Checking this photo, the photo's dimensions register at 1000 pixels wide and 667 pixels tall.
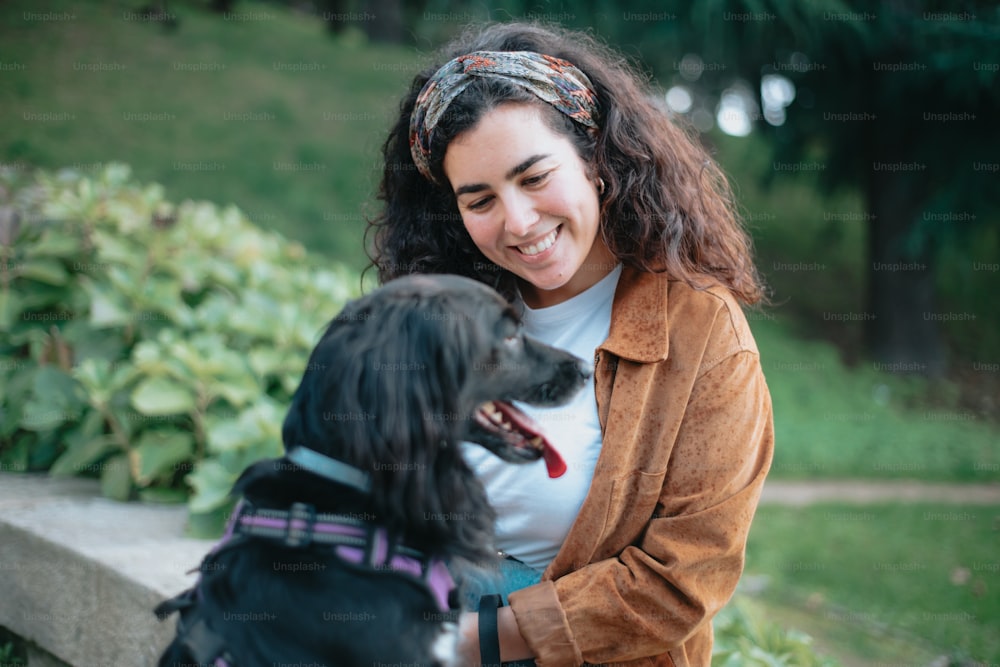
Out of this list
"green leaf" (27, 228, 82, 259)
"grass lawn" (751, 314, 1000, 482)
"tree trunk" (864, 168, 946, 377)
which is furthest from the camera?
"tree trunk" (864, 168, 946, 377)

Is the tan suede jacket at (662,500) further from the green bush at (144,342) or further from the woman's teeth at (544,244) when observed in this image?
the green bush at (144,342)

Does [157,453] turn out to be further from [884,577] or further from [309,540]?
[884,577]

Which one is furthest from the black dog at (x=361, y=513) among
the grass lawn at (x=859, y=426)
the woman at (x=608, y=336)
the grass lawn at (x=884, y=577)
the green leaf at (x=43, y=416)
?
the grass lawn at (x=859, y=426)

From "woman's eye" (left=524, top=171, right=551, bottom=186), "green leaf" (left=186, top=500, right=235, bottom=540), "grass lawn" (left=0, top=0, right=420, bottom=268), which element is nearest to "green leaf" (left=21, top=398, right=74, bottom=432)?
"green leaf" (left=186, top=500, right=235, bottom=540)

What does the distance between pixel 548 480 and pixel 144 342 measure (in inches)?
86.0

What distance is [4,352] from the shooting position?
3.65m

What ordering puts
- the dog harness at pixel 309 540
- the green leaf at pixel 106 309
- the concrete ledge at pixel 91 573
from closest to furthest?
the dog harness at pixel 309 540
the concrete ledge at pixel 91 573
the green leaf at pixel 106 309

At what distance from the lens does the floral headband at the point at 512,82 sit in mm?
1966

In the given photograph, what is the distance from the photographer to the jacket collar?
188 cm

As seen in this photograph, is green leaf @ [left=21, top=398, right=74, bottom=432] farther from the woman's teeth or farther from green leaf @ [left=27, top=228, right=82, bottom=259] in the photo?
the woman's teeth

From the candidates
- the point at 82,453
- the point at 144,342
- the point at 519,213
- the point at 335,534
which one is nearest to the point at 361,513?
the point at 335,534

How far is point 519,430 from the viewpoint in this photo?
1.91 m

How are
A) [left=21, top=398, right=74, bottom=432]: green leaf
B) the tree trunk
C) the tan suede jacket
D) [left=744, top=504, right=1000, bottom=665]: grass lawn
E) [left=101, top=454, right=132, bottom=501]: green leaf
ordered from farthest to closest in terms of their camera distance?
the tree trunk → [left=744, top=504, right=1000, bottom=665]: grass lawn → [left=21, top=398, right=74, bottom=432]: green leaf → [left=101, top=454, right=132, bottom=501]: green leaf → the tan suede jacket

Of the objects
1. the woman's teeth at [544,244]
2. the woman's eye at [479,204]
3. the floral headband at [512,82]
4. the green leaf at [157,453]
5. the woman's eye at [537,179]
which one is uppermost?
the floral headband at [512,82]
